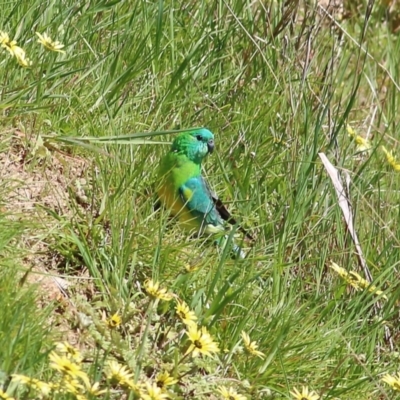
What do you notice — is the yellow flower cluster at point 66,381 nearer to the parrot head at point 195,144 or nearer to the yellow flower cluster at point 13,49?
the yellow flower cluster at point 13,49

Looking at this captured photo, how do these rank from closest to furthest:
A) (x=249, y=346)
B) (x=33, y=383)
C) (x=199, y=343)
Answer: (x=33, y=383), (x=199, y=343), (x=249, y=346)

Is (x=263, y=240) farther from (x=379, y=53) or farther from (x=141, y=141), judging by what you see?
(x=379, y=53)

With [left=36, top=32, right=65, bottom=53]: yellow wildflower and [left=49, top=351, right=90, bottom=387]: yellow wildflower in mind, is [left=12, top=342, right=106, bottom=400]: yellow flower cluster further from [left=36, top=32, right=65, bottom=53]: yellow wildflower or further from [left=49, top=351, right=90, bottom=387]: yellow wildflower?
[left=36, top=32, right=65, bottom=53]: yellow wildflower

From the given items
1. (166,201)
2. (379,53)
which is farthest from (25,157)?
(379,53)

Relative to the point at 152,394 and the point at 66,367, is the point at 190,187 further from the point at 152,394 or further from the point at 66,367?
the point at 66,367

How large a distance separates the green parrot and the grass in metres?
0.07

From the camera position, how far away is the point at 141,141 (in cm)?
359

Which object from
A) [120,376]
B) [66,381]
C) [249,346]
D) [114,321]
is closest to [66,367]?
[66,381]

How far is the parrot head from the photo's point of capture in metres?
3.74

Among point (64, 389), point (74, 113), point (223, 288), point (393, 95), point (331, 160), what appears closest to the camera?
point (64, 389)

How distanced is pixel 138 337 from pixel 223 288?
0.29 meters

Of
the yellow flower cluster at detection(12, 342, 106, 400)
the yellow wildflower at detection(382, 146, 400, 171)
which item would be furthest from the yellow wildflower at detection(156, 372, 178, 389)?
the yellow wildflower at detection(382, 146, 400, 171)

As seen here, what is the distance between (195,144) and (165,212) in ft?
1.13

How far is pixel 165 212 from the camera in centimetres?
352
